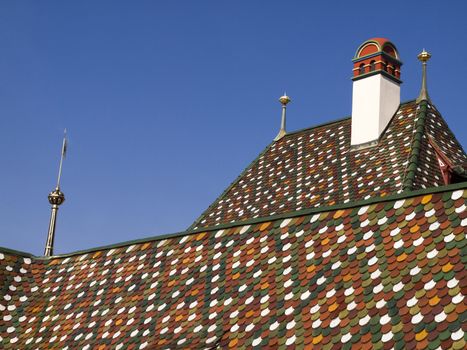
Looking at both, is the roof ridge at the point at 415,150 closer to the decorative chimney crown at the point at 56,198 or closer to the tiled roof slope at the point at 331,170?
the tiled roof slope at the point at 331,170

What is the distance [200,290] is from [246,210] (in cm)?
678

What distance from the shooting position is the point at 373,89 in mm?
23406

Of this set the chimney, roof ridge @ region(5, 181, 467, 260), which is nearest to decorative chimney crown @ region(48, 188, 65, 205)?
roof ridge @ region(5, 181, 467, 260)

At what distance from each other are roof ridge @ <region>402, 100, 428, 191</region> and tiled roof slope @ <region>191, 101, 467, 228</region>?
0.02 meters

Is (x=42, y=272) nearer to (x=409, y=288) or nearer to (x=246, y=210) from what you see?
(x=246, y=210)

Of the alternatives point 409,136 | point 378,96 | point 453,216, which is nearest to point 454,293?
point 453,216

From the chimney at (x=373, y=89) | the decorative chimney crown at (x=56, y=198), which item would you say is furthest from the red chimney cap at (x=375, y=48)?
the decorative chimney crown at (x=56, y=198)

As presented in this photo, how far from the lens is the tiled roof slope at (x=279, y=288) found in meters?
13.0

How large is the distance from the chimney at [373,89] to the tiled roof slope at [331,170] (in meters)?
0.25

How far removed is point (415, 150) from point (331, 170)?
87.8 inches

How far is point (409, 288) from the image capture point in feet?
43.3

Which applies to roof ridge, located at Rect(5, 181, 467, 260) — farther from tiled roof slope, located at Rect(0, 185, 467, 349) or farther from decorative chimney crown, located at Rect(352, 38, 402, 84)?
decorative chimney crown, located at Rect(352, 38, 402, 84)

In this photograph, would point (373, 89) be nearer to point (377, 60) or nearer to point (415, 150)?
point (377, 60)

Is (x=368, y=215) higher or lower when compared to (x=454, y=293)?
higher
